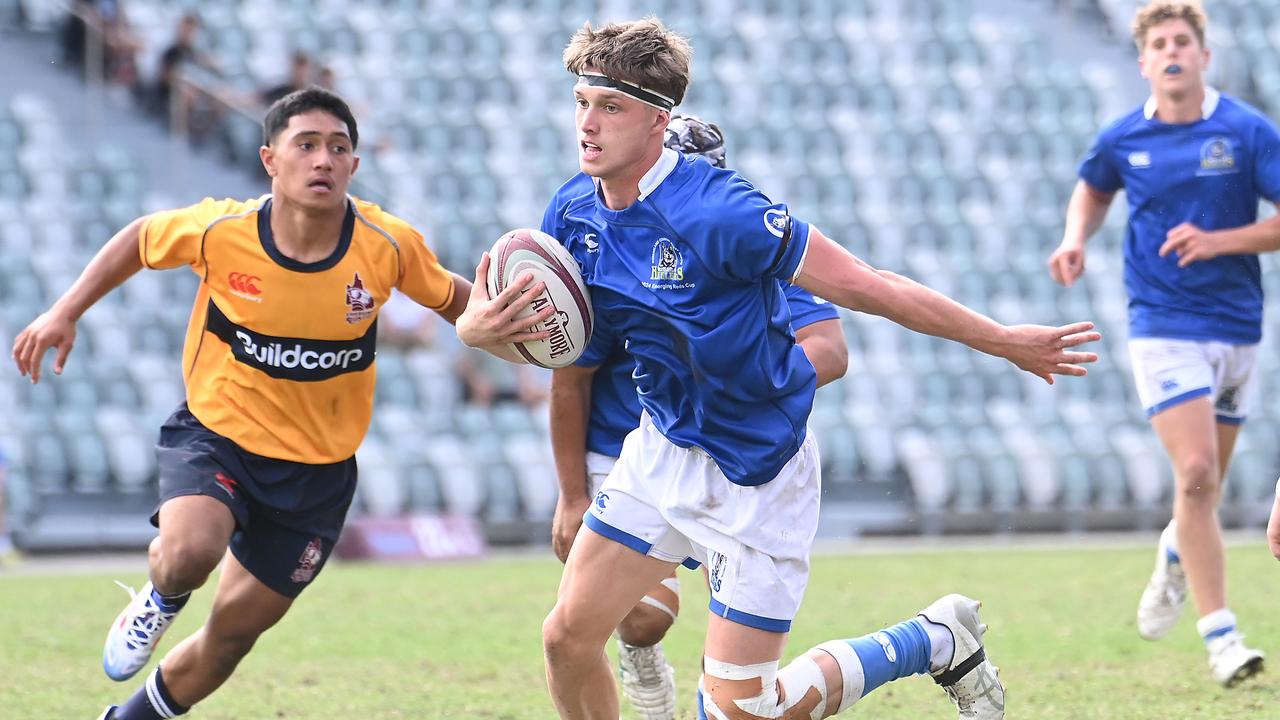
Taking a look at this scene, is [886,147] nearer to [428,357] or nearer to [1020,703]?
[428,357]

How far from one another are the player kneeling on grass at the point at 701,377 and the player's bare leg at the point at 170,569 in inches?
52.0

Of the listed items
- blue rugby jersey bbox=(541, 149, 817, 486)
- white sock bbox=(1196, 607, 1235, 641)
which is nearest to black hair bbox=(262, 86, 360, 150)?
blue rugby jersey bbox=(541, 149, 817, 486)

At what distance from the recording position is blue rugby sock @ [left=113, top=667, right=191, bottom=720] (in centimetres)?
566

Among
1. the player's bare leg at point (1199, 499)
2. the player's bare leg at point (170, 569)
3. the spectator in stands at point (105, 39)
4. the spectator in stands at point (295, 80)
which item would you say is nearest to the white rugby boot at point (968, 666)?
the player's bare leg at point (1199, 499)

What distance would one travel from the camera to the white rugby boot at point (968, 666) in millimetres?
5109

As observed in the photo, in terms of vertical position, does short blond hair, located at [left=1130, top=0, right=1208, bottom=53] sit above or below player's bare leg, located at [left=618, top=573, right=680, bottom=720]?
above

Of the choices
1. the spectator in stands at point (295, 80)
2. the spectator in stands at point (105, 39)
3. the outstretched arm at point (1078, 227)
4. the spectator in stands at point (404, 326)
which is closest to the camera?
the outstretched arm at point (1078, 227)

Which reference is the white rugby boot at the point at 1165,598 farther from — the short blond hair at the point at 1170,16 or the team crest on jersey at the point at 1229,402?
the short blond hair at the point at 1170,16

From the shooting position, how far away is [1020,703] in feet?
21.2

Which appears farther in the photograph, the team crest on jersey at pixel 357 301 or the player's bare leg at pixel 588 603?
the team crest on jersey at pixel 357 301

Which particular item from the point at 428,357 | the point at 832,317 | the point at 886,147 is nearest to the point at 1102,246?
the point at 886,147

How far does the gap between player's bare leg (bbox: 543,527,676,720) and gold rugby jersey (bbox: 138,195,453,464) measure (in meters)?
1.47

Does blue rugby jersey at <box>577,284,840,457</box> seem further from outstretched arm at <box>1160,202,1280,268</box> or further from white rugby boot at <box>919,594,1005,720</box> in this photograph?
outstretched arm at <box>1160,202,1280,268</box>

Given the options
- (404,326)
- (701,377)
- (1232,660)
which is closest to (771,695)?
(701,377)
